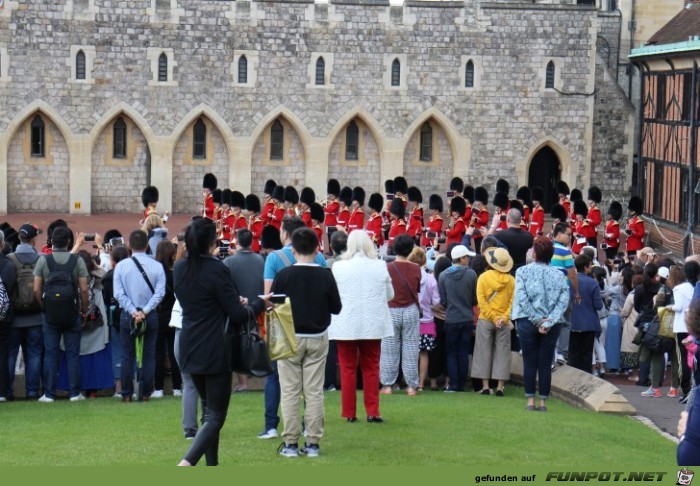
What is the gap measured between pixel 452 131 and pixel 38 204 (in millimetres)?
9519

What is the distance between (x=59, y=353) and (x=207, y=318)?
397cm

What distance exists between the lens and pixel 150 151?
33.5 meters

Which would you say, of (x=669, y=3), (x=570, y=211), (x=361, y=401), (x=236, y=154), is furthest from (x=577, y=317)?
(x=669, y=3)

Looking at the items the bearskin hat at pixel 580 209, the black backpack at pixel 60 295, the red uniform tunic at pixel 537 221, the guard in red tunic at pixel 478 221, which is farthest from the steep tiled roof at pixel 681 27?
the black backpack at pixel 60 295

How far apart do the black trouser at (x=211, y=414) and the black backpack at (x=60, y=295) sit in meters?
3.40

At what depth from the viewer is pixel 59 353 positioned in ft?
42.2

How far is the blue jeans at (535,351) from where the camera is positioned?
12.2m

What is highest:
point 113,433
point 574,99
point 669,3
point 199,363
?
point 669,3

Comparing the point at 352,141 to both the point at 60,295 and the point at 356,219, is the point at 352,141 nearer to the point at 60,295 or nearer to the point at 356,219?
the point at 356,219

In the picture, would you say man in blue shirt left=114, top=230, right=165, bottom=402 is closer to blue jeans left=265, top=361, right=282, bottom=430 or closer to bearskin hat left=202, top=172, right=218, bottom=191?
blue jeans left=265, top=361, right=282, bottom=430

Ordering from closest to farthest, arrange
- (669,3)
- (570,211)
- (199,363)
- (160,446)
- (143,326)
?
(199,363) < (160,446) < (143,326) < (570,211) < (669,3)

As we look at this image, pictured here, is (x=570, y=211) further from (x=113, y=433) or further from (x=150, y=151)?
(x=113, y=433)

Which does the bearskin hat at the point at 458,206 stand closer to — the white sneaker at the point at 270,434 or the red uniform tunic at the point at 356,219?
the red uniform tunic at the point at 356,219

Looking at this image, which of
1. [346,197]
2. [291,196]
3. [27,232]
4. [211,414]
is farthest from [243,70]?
[211,414]
